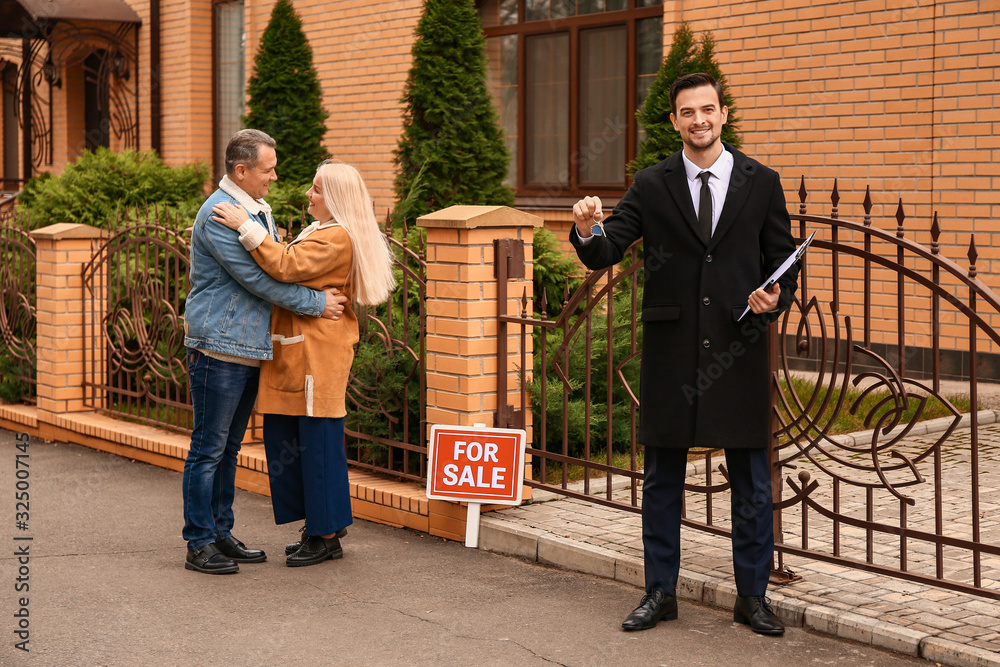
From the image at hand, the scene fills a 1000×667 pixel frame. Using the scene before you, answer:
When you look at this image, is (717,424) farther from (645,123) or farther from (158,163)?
(158,163)

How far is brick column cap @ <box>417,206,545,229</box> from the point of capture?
5988 mm

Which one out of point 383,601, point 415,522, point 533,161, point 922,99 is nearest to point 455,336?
point 415,522

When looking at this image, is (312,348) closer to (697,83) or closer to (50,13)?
(697,83)

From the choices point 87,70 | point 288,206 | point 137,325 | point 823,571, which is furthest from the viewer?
point 87,70

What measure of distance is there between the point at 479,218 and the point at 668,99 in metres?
3.37

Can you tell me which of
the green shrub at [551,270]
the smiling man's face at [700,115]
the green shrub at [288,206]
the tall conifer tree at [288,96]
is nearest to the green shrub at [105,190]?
the green shrub at [288,206]

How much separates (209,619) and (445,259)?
2.17 metres

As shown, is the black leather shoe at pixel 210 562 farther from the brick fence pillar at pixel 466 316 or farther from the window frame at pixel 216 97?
the window frame at pixel 216 97

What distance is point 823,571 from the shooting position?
16.9ft

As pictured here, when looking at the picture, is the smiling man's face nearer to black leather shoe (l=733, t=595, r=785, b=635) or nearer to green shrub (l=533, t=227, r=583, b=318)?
black leather shoe (l=733, t=595, r=785, b=635)

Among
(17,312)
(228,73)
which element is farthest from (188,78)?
(17,312)

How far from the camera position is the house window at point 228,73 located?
53.3 feet

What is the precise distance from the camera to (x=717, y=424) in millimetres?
4539

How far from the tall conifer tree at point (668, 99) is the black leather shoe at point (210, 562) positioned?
14.9ft
